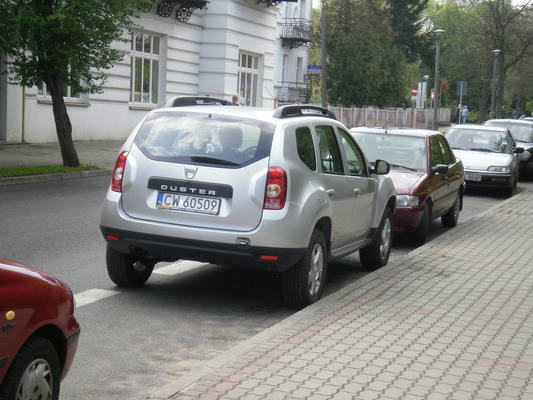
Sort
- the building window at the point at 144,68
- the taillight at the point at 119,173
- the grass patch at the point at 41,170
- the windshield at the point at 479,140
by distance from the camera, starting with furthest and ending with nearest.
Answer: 1. the building window at the point at 144,68
2. the windshield at the point at 479,140
3. the grass patch at the point at 41,170
4. the taillight at the point at 119,173

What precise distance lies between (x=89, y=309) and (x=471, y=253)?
5933 mm

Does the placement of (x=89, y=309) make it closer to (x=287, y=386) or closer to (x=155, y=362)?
(x=155, y=362)

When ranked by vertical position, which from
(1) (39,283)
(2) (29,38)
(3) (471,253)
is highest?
(2) (29,38)

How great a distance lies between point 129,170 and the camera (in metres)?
7.67

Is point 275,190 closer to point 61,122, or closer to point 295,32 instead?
point 61,122

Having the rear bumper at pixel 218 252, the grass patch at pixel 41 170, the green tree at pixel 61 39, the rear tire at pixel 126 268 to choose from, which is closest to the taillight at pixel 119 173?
the rear bumper at pixel 218 252

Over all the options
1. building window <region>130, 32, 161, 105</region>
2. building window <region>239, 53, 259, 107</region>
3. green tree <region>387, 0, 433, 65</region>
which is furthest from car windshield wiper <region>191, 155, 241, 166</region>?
green tree <region>387, 0, 433, 65</region>

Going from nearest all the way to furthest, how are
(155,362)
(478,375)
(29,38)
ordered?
(478,375) → (155,362) → (29,38)

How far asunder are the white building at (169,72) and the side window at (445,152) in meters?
13.7

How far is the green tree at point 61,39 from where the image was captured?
17438 millimetres

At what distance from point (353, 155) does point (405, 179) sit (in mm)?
3411

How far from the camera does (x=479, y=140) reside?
21.9 meters

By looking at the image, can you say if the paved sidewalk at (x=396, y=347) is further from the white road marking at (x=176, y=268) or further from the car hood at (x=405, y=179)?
the car hood at (x=405, y=179)

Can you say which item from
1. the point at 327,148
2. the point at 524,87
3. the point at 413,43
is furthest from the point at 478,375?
the point at 413,43
